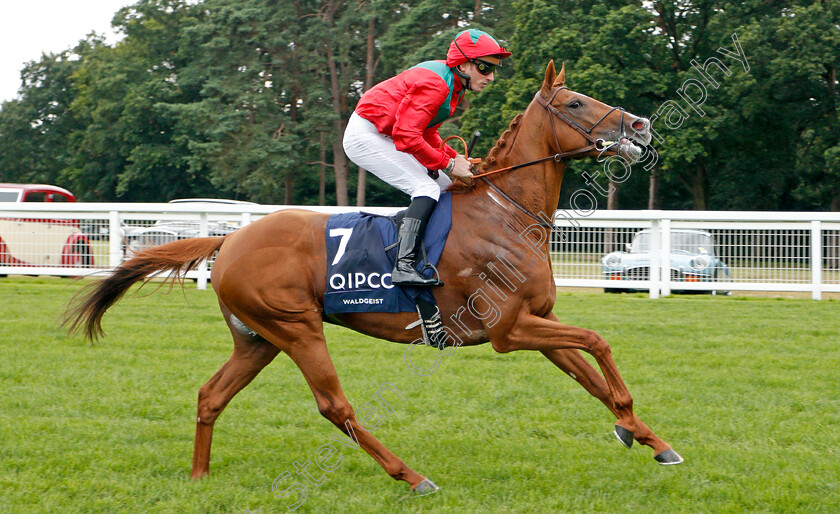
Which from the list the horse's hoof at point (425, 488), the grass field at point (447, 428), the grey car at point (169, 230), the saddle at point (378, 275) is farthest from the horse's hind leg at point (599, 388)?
the grey car at point (169, 230)

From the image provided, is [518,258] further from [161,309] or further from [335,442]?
[161,309]

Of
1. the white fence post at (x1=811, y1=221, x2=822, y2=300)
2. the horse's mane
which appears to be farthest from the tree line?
the horse's mane

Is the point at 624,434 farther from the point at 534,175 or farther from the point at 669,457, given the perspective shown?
the point at 534,175

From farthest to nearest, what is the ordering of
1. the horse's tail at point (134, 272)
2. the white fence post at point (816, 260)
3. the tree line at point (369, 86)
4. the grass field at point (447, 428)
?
the tree line at point (369, 86) → the white fence post at point (816, 260) → the horse's tail at point (134, 272) → the grass field at point (447, 428)

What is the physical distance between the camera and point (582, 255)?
38.0 ft

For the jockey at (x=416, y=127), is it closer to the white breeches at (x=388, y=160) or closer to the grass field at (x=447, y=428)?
the white breeches at (x=388, y=160)

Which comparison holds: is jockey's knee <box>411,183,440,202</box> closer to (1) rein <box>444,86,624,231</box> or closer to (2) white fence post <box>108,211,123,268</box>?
(1) rein <box>444,86,624,231</box>

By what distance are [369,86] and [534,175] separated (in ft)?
104

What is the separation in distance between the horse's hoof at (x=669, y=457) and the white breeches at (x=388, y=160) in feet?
5.92

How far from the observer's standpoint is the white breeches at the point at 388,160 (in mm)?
4262

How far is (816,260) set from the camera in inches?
441

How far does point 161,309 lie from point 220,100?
27856 millimetres

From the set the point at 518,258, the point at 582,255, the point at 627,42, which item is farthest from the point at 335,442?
the point at 627,42

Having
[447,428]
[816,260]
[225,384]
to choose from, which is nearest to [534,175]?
[447,428]
